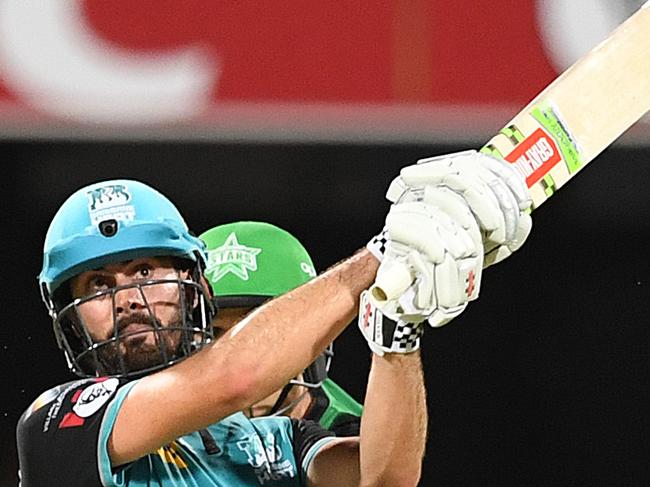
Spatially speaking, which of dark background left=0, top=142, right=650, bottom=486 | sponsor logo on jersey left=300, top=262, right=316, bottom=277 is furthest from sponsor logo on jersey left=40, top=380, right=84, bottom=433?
dark background left=0, top=142, right=650, bottom=486

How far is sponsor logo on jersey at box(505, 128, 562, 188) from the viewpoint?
217cm

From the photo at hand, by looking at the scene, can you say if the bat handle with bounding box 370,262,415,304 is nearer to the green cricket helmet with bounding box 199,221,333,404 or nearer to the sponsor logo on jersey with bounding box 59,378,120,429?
the sponsor logo on jersey with bounding box 59,378,120,429

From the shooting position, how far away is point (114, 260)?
2465 mm

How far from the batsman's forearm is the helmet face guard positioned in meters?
0.25

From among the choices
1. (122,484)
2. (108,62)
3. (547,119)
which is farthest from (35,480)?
(108,62)

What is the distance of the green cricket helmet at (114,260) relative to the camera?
2.45 metres

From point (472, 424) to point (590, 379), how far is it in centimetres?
25

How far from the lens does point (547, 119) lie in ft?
7.23

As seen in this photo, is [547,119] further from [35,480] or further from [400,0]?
[400,0]

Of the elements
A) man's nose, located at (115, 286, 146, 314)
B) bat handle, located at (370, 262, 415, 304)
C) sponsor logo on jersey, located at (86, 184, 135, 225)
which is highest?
sponsor logo on jersey, located at (86, 184, 135, 225)

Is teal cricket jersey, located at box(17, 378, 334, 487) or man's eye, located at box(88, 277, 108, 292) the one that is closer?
teal cricket jersey, located at box(17, 378, 334, 487)

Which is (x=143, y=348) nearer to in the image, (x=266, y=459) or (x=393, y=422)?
(x=266, y=459)

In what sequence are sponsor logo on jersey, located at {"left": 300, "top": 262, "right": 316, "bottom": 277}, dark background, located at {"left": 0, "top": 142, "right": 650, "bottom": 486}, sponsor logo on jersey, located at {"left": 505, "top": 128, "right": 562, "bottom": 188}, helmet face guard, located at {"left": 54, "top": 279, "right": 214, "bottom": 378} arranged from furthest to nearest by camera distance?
1. dark background, located at {"left": 0, "top": 142, "right": 650, "bottom": 486}
2. sponsor logo on jersey, located at {"left": 300, "top": 262, "right": 316, "bottom": 277}
3. helmet face guard, located at {"left": 54, "top": 279, "right": 214, "bottom": 378}
4. sponsor logo on jersey, located at {"left": 505, "top": 128, "right": 562, "bottom": 188}

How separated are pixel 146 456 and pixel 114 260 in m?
0.27
